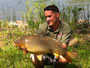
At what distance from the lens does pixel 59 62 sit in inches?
129

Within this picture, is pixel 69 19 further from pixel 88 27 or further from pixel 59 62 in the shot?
pixel 59 62

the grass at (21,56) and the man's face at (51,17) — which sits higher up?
the man's face at (51,17)

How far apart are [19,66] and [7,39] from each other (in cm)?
172

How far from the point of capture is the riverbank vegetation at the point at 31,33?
3.93 metres

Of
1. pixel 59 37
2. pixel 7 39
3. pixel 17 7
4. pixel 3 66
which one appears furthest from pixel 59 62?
pixel 17 7

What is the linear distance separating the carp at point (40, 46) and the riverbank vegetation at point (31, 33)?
91 centimetres

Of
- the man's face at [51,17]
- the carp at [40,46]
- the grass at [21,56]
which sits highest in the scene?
the man's face at [51,17]

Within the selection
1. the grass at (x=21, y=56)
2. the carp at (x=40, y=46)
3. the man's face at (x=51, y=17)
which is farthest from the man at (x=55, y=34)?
the grass at (x=21, y=56)

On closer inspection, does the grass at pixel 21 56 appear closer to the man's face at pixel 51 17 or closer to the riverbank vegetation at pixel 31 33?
the riverbank vegetation at pixel 31 33

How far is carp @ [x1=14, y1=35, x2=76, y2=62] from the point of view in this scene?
2889mm

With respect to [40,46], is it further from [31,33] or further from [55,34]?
[31,33]

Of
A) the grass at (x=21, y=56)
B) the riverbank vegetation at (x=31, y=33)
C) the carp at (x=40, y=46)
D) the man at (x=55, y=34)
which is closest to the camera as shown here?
the carp at (x=40, y=46)

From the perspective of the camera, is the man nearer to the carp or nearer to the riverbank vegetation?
the carp

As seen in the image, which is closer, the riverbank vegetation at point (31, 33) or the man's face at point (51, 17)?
the man's face at point (51, 17)
